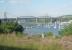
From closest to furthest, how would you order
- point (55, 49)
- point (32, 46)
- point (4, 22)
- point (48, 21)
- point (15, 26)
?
1. point (55, 49)
2. point (32, 46)
3. point (15, 26)
4. point (4, 22)
5. point (48, 21)

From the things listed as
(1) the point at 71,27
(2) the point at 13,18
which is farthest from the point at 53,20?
(1) the point at 71,27

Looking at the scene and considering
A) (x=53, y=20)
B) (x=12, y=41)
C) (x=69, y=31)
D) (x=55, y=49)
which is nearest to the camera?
(x=55, y=49)

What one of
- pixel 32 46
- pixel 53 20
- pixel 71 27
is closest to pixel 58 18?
pixel 53 20

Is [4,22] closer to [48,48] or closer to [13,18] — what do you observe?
[13,18]

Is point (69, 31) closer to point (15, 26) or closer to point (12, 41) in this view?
point (12, 41)

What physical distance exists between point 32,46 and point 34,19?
49.2 feet

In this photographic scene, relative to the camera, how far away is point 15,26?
2273cm

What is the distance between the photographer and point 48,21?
86.7 ft

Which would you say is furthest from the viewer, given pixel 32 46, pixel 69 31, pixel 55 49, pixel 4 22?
pixel 4 22

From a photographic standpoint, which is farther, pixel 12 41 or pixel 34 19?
pixel 34 19

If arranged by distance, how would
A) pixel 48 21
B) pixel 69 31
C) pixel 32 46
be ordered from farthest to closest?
pixel 48 21, pixel 69 31, pixel 32 46

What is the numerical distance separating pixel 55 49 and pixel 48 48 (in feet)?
1.21

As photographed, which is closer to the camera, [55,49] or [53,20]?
[55,49]

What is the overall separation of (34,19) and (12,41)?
12.8m
